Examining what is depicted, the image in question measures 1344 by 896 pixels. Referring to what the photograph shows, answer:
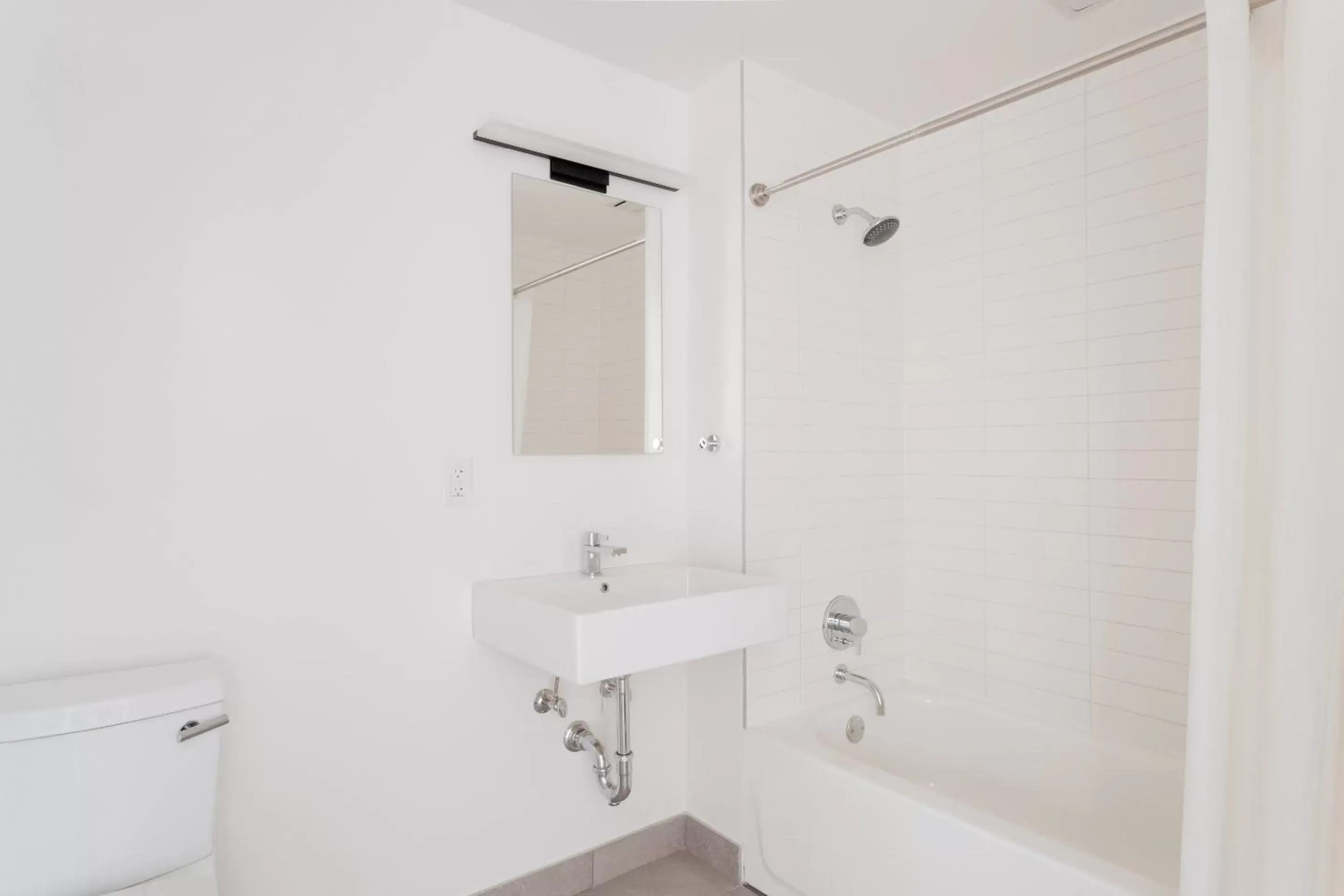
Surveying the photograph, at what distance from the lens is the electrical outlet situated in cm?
197

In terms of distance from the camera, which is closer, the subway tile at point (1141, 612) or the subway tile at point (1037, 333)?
the subway tile at point (1141, 612)

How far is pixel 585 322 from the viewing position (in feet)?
7.45

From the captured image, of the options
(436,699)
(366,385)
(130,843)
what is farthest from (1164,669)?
(130,843)

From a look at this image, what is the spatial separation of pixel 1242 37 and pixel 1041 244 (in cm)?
122

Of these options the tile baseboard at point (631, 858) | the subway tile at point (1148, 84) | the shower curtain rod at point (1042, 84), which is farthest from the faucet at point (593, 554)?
the subway tile at point (1148, 84)

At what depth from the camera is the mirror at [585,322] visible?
212 cm

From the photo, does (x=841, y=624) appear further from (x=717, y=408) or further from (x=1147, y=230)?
(x=1147, y=230)

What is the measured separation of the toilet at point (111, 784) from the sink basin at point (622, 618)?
0.62 meters

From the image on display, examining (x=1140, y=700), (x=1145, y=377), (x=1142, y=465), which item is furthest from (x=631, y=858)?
(x=1145, y=377)

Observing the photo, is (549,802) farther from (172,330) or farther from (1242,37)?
(1242,37)

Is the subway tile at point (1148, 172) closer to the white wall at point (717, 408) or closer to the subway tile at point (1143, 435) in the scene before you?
the subway tile at point (1143, 435)

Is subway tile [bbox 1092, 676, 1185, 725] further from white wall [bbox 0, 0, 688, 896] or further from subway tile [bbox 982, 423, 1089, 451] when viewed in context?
white wall [bbox 0, 0, 688, 896]

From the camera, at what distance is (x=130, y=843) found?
4.44ft

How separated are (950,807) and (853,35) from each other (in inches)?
80.1
